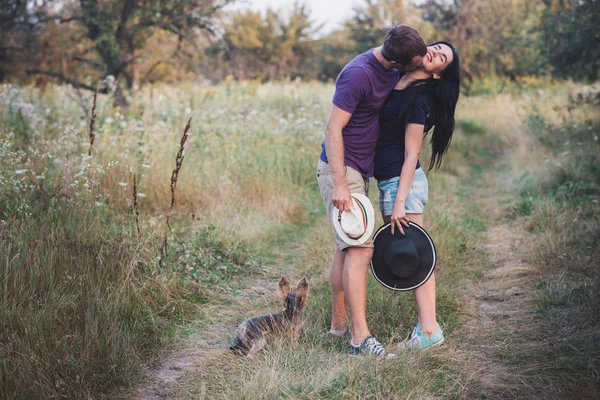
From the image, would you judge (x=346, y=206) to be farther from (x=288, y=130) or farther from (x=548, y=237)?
(x=288, y=130)

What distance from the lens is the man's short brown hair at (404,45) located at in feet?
10.2

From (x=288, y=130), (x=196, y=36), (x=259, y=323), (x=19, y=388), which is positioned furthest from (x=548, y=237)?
(x=196, y=36)

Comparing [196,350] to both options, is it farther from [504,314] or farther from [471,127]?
[471,127]

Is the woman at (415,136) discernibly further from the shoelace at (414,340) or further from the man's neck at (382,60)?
the man's neck at (382,60)

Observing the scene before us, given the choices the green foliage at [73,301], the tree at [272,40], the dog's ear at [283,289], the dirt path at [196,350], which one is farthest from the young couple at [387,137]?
the tree at [272,40]

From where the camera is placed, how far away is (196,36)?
11148 millimetres

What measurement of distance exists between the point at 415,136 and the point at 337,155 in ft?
1.62

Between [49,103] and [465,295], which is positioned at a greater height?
[49,103]

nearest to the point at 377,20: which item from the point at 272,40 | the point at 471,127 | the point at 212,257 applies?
the point at 272,40

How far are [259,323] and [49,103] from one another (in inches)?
249

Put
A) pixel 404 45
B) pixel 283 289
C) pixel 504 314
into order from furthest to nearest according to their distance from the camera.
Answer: pixel 504 314 < pixel 283 289 < pixel 404 45

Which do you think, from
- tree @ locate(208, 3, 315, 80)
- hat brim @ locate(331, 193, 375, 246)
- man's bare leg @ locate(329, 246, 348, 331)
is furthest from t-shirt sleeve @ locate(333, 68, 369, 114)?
tree @ locate(208, 3, 315, 80)

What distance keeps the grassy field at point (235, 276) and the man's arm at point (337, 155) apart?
898 mm

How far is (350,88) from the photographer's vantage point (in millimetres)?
3174
